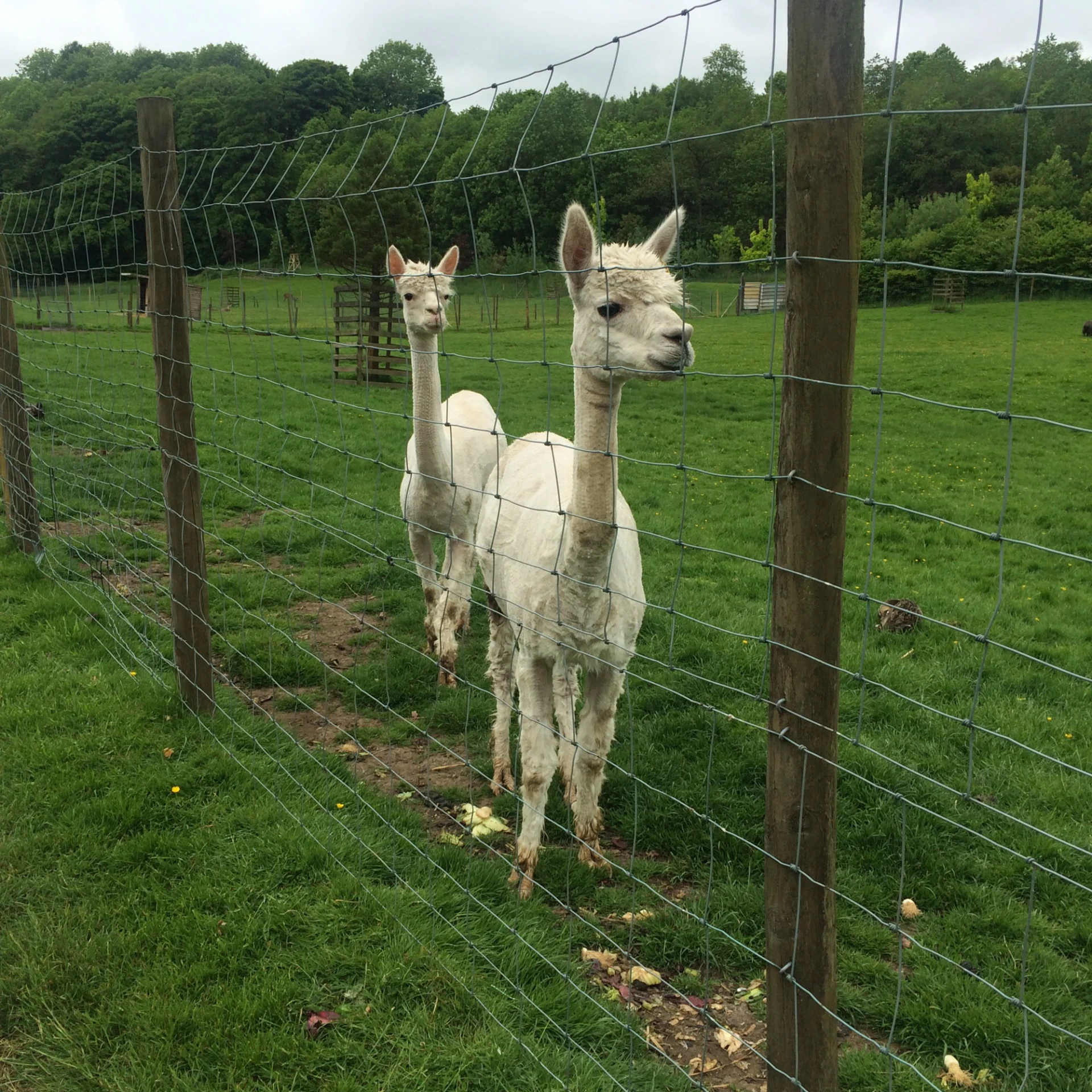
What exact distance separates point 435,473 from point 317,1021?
10.9 ft

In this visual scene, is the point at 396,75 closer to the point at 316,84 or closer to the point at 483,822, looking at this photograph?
the point at 316,84

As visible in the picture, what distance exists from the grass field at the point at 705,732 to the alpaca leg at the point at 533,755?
0.14m

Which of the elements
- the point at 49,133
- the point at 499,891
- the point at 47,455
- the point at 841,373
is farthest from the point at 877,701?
the point at 49,133

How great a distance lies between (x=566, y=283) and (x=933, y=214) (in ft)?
3.85

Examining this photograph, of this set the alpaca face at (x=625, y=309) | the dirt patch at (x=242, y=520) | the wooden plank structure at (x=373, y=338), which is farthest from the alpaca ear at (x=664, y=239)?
the wooden plank structure at (x=373, y=338)

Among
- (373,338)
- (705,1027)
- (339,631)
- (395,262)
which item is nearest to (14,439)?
(339,631)

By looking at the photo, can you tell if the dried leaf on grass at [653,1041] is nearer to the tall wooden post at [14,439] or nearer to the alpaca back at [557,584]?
the alpaca back at [557,584]

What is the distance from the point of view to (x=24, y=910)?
2.95 meters

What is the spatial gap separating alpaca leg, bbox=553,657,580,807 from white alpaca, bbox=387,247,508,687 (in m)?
0.85

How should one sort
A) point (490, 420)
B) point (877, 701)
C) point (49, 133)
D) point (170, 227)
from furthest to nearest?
point (49, 133) → point (490, 420) → point (877, 701) → point (170, 227)

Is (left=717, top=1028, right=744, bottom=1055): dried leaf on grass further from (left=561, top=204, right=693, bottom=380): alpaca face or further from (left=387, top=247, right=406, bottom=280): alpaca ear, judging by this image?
(left=387, top=247, right=406, bottom=280): alpaca ear

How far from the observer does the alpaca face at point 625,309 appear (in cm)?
260

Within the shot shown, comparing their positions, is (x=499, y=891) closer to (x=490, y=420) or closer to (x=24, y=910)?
(x=24, y=910)

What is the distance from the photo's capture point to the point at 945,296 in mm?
14398
